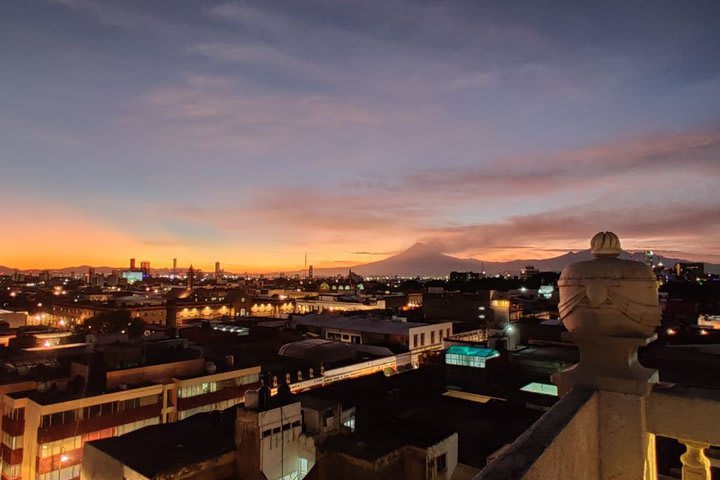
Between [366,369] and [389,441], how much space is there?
25.8m

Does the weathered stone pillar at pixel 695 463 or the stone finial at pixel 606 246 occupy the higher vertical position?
the stone finial at pixel 606 246

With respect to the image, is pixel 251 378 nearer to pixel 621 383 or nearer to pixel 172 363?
pixel 172 363

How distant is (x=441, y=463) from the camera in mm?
17703

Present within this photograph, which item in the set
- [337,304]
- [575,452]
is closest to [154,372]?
[575,452]

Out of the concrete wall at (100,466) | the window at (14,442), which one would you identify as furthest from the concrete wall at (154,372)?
the concrete wall at (100,466)

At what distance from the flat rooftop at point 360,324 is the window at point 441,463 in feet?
112

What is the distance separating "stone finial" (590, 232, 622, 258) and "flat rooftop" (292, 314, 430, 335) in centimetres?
4918

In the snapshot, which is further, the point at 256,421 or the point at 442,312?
the point at 442,312

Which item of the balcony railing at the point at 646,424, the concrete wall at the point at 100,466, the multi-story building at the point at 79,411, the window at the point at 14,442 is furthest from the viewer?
the window at the point at 14,442

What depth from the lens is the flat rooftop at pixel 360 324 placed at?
53500 millimetres

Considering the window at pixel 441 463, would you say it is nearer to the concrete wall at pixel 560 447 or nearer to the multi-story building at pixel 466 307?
the concrete wall at pixel 560 447

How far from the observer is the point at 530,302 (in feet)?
281

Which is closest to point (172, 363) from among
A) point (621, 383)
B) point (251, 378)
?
point (251, 378)

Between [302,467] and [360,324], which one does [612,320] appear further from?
[360,324]
